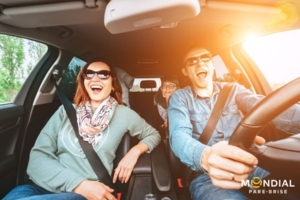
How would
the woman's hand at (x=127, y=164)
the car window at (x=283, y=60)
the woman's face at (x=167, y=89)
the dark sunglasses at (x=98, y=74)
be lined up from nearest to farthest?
the car window at (x=283, y=60) < the woman's hand at (x=127, y=164) < the dark sunglasses at (x=98, y=74) < the woman's face at (x=167, y=89)

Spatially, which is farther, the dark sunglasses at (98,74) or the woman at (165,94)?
the woman at (165,94)

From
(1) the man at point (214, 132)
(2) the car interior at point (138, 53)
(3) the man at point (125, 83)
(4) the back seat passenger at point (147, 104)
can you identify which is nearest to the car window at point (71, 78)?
(2) the car interior at point (138, 53)

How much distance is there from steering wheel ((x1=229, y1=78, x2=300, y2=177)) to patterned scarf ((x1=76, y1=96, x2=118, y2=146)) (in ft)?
2.32

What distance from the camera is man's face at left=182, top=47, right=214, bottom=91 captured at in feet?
3.79

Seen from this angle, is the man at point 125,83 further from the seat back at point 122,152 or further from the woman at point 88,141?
the seat back at point 122,152

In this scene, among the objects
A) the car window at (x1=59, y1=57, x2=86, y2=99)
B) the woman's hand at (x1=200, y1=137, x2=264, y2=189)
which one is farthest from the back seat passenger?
the woman's hand at (x1=200, y1=137, x2=264, y2=189)

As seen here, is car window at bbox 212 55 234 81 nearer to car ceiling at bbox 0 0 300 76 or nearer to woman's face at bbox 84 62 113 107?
car ceiling at bbox 0 0 300 76

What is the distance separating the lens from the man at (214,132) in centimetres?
58

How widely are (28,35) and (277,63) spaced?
120cm

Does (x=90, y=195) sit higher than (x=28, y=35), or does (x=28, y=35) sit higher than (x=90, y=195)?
(x=28, y=35)

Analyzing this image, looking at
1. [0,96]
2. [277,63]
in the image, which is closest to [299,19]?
[277,63]

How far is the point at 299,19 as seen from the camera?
116cm

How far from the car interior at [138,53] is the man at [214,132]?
57 millimetres

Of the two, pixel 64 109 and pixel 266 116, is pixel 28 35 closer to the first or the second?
pixel 64 109
